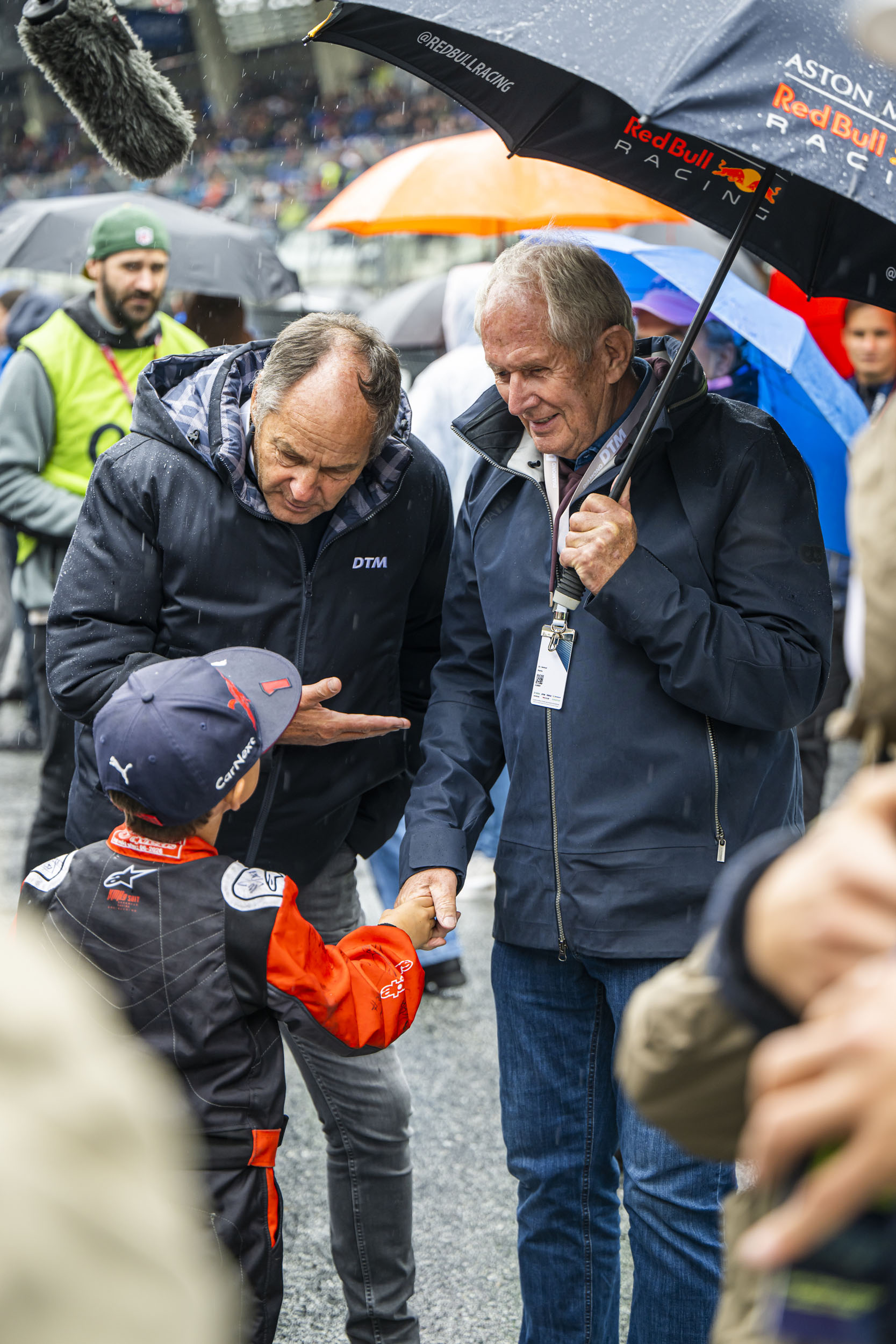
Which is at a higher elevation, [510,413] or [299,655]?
[510,413]

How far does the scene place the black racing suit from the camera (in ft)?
7.02

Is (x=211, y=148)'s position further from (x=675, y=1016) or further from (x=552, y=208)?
(x=675, y=1016)

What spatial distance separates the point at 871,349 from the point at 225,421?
3568 millimetres

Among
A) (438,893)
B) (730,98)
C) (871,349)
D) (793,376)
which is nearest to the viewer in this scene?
(730,98)

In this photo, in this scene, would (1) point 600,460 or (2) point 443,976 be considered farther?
(2) point 443,976

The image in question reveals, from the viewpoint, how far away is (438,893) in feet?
8.20

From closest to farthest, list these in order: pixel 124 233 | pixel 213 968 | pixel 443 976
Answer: pixel 213 968, pixel 443 976, pixel 124 233

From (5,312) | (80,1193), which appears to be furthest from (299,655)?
(5,312)

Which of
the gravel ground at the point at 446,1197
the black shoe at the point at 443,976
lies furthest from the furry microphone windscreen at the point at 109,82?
the black shoe at the point at 443,976

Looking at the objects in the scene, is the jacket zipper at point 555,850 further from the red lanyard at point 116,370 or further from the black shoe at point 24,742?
the black shoe at point 24,742

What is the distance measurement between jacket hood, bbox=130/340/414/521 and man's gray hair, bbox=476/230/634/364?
450mm

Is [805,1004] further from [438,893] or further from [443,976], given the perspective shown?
[443,976]

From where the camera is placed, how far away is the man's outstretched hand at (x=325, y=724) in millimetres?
2635

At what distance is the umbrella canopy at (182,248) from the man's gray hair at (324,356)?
4.26 metres
